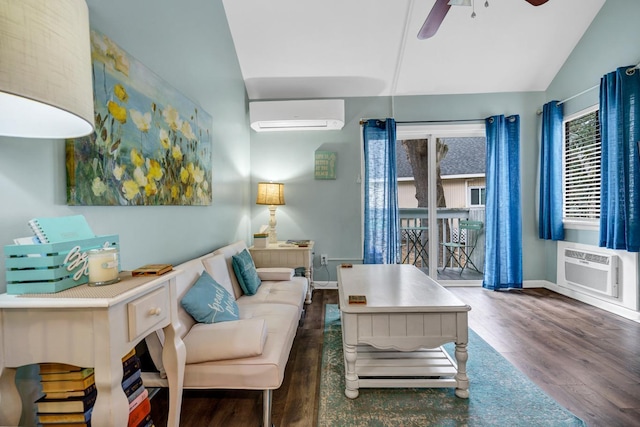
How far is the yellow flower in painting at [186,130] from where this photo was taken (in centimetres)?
215

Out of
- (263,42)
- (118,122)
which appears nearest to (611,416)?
(118,122)

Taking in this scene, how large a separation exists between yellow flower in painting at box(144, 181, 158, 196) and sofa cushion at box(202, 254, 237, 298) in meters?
0.58

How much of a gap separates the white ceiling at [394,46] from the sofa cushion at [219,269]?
8.07 feet

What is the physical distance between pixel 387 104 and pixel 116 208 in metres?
3.45

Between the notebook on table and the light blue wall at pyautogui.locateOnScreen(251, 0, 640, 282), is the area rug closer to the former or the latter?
the notebook on table

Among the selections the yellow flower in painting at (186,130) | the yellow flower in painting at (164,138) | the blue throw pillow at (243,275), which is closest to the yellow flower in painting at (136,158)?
the yellow flower in painting at (164,138)

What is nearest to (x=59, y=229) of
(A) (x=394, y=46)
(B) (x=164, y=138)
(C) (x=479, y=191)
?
(B) (x=164, y=138)

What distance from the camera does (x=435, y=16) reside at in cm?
210

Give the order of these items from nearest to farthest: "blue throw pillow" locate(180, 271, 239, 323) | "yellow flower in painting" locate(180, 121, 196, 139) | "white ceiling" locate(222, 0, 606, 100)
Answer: "blue throw pillow" locate(180, 271, 239, 323) → "yellow flower in painting" locate(180, 121, 196, 139) → "white ceiling" locate(222, 0, 606, 100)

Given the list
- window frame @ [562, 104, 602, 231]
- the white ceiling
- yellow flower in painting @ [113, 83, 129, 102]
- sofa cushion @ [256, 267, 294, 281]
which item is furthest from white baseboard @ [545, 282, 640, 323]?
yellow flower in painting @ [113, 83, 129, 102]

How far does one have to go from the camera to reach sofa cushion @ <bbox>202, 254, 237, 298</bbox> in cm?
209

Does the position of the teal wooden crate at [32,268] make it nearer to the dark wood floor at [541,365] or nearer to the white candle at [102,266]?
the white candle at [102,266]

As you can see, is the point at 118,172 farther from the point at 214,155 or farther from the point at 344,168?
the point at 344,168

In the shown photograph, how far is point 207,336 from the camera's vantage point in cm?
149
